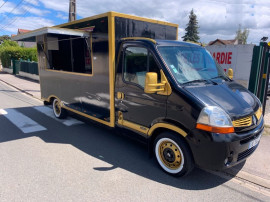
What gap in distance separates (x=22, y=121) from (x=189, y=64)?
542cm

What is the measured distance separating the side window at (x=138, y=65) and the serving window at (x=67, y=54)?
2.02 meters

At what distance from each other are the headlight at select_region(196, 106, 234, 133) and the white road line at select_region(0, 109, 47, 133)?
4.61 m

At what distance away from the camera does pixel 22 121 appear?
660 centimetres

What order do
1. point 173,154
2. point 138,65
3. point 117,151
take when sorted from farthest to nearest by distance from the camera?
point 117,151 < point 138,65 < point 173,154

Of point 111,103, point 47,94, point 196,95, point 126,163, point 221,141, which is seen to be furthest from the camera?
point 47,94

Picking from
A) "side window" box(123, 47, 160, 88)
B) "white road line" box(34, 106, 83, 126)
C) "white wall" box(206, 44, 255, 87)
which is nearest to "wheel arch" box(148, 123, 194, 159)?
"side window" box(123, 47, 160, 88)

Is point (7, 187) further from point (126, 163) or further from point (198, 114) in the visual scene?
point (198, 114)

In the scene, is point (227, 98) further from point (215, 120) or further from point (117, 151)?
point (117, 151)

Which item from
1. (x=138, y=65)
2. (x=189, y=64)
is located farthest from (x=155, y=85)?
(x=189, y=64)

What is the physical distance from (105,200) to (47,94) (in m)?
5.15

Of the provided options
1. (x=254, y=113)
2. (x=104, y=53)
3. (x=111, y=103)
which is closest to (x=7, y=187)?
(x=111, y=103)

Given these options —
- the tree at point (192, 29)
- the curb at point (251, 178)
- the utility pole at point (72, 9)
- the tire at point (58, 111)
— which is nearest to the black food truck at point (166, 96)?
the curb at point (251, 178)

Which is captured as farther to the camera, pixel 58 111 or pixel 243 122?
pixel 58 111

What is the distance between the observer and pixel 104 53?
14.6 ft
